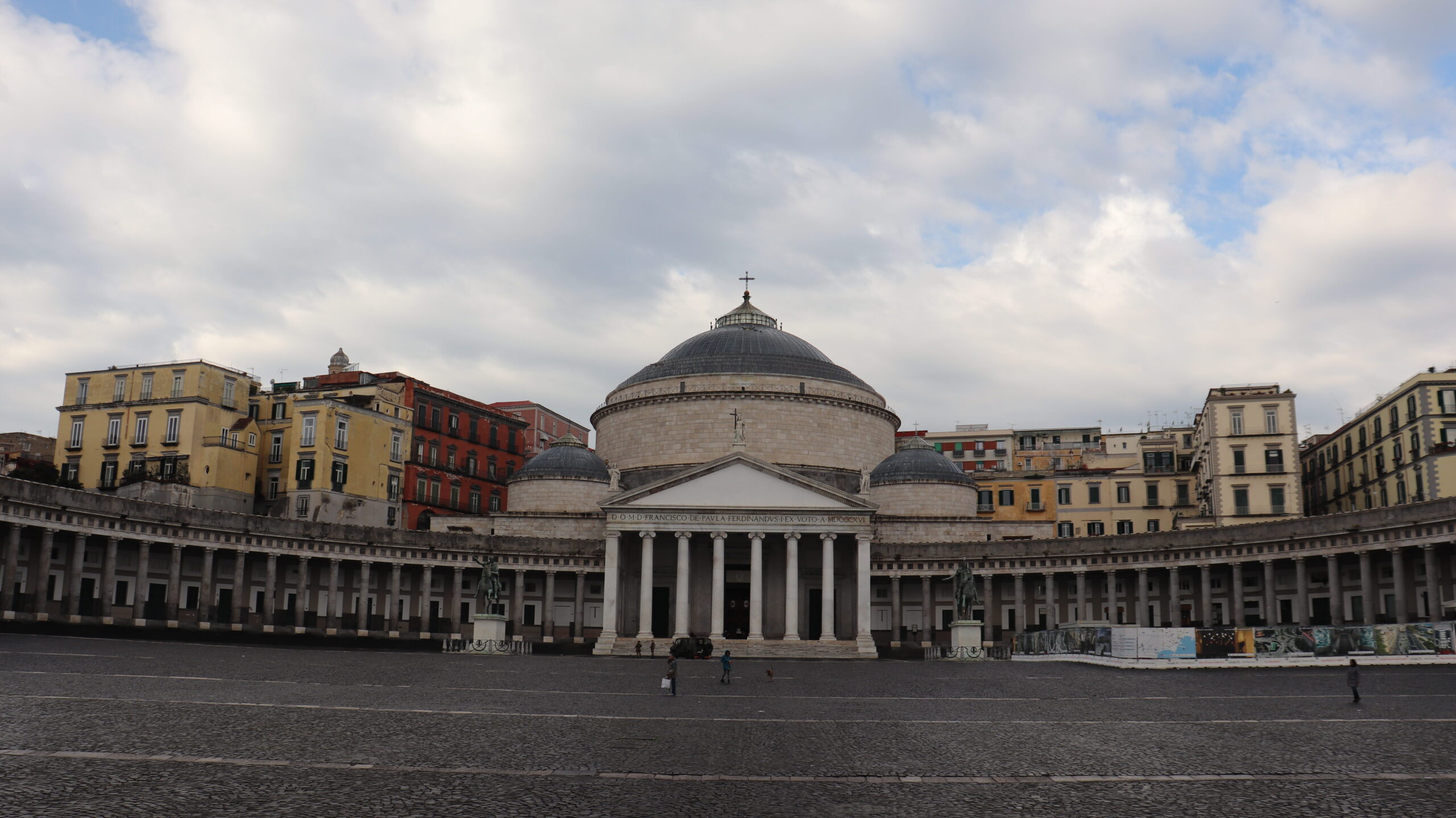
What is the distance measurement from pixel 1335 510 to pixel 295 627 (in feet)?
210

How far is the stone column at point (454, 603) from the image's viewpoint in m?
70.6

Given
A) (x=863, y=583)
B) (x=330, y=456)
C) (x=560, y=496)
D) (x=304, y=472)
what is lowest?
(x=863, y=583)

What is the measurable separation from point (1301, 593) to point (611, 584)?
111 feet

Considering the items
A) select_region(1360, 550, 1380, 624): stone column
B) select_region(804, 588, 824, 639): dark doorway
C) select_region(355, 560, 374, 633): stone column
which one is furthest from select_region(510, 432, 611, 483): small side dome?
select_region(1360, 550, 1380, 624): stone column

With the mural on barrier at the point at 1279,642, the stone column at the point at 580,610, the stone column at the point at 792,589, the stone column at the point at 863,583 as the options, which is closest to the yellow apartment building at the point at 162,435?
the stone column at the point at 580,610

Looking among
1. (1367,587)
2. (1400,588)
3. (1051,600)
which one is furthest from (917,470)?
(1400,588)

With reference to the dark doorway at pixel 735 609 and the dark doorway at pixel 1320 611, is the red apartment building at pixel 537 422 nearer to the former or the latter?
the dark doorway at pixel 735 609

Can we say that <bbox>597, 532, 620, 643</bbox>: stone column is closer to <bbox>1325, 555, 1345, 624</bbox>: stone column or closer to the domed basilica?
the domed basilica

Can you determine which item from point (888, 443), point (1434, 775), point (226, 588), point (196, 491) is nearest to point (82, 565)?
point (226, 588)

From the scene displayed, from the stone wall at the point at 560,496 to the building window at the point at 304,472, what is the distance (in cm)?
1314

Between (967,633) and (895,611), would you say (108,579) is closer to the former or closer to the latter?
(967,633)

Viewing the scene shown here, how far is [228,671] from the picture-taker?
33.8 meters

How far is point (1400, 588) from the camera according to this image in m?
54.5

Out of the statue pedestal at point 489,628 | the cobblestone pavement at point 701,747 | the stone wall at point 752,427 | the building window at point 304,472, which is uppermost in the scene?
the stone wall at point 752,427
